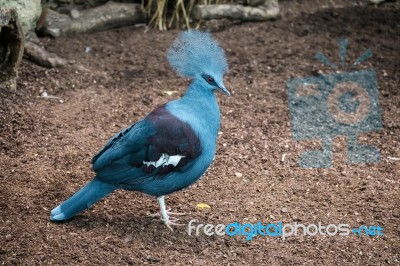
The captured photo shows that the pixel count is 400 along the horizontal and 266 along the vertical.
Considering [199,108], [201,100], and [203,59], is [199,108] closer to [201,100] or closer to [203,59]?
[201,100]

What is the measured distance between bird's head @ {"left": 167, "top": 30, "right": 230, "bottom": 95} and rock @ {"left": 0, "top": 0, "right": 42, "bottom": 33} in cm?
246

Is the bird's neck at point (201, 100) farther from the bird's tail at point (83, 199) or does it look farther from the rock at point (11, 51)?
the rock at point (11, 51)

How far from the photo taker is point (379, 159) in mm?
4496

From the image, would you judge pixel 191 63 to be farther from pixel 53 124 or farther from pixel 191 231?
pixel 53 124

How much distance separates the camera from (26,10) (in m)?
5.67

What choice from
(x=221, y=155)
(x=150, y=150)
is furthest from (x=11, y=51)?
(x=150, y=150)

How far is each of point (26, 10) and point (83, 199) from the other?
2704 millimetres

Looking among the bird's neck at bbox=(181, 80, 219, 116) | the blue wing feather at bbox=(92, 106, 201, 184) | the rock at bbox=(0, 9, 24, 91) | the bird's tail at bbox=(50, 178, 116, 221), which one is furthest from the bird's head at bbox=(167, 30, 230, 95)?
the rock at bbox=(0, 9, 24, 91)

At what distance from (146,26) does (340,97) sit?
83.1 inches

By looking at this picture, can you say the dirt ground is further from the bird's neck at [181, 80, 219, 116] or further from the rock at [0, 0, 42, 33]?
the bird's neck at [181, 80, 219, 116]

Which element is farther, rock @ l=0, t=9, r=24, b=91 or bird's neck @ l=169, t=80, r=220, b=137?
rock @ l=0, t=9, r=24, b=91

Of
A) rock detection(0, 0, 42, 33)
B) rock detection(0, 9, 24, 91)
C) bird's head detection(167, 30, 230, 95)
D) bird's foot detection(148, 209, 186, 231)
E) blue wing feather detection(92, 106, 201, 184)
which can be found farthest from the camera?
rock detection(0, 0, 42, 33)

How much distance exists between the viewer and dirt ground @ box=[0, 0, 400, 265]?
3.57 meters

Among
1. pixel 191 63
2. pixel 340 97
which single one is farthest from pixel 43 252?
pixel 340 97
